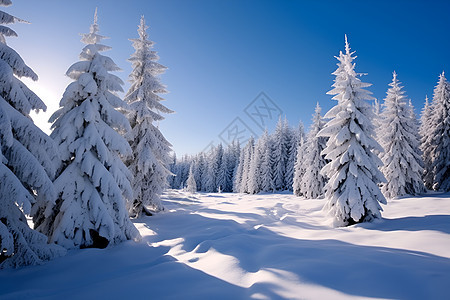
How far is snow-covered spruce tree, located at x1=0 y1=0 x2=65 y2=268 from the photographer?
5711mm

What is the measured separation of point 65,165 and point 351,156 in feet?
46.4

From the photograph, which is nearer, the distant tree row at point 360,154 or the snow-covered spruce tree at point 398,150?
the distant tree row at point 360,154

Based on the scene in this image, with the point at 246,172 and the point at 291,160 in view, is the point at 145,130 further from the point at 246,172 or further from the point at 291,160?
the point at 246,172

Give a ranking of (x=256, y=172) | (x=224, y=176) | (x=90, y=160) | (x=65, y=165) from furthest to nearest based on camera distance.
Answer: (x=224, y=176) < (x=256, y=172) < (x=65, y=165) < (x=90, y=160)

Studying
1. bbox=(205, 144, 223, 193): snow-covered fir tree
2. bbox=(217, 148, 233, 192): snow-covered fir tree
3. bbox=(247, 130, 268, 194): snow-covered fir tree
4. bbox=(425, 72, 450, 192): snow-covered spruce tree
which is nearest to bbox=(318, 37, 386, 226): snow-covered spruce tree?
bbox=(425, 72, 450, 192): snow-covered spruce tree

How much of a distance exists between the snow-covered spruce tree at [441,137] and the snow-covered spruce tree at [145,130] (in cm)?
3050

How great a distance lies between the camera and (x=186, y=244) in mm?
8812

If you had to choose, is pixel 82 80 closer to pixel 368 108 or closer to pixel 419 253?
pixel 419 253

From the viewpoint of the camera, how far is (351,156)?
39.0ft

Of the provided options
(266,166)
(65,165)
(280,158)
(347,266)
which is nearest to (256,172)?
(266,166)

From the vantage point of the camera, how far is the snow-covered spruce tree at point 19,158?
5711 millimetres

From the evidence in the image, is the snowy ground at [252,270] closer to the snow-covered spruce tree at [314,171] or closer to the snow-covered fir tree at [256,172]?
the snow-covered spruce tree at [314,171]

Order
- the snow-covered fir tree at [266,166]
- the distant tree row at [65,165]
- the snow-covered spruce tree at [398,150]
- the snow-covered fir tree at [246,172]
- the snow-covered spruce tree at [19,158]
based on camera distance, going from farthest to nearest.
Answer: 1. the snow-covered fir tree at [246,172]
2. the snow-covered fir tree at [266,166]
3. the snow-covered spruce tree at [398,150]
4. the distant tree row at [65,165]
5. the snow-covered spruce tree at [19,158]

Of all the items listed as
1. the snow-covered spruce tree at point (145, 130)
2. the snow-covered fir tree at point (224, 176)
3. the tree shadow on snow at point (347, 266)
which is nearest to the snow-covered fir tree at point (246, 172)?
the snow-covered fir tree at point (224, 176)
